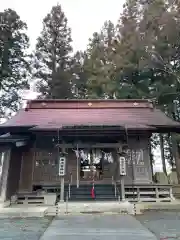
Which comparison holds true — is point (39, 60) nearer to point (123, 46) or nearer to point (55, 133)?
point (123, 46)

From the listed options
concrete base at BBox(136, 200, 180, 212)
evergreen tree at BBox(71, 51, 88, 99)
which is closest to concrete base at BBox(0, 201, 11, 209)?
concrete base at BBox(136, 200, 180, 212)

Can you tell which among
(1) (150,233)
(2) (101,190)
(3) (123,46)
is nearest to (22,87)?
(3) (123,46)

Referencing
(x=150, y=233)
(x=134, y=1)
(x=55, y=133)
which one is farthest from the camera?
(x=134, y=1)

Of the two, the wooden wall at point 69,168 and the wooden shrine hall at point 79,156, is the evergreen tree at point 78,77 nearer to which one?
the wooden shrine hall at point 79,156

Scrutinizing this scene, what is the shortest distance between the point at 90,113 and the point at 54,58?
9.36 metres

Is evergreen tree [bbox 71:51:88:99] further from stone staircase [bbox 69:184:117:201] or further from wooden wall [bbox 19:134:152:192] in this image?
stone staircase [bbox 69:184:117:201]

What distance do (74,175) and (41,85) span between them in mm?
11155

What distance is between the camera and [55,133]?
823cm

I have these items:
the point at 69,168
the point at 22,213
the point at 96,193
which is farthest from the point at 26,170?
the point at 96,193

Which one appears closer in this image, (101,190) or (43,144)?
(101,190)

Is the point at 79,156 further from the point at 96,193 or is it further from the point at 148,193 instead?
the point at 148,193

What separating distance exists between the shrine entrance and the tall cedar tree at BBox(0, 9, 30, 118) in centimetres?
1020

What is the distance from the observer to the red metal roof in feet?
32.8

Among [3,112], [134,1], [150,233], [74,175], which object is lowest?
[150,233]
